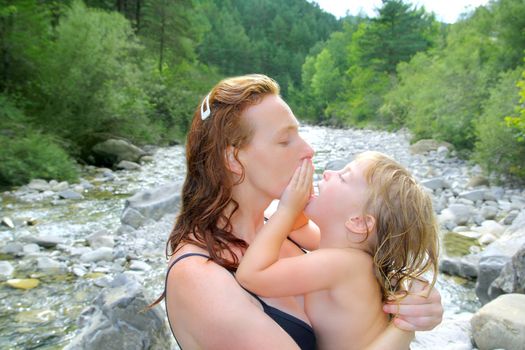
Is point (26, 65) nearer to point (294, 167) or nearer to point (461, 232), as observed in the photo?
point (461, 232)

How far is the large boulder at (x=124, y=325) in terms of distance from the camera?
11.7 feet

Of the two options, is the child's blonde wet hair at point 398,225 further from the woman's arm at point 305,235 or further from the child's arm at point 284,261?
the woman's arm at point 305,235

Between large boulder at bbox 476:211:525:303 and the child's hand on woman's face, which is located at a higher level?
the child's hand on woman's face

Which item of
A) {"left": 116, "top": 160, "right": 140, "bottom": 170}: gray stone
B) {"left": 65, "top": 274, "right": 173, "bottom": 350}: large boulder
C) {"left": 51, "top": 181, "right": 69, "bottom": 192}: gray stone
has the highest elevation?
{"left": 65, "top": 274, "right": 173, "bottom": 350}: large boulder

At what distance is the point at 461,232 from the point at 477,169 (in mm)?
6089

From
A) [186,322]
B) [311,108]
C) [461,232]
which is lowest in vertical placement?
[311,108]

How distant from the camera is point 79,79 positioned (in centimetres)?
1477

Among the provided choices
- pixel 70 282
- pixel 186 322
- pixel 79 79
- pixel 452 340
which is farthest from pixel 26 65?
pixel 186 322

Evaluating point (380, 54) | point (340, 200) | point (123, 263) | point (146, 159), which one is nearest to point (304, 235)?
point (340, 200)

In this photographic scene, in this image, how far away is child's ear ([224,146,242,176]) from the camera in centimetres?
167

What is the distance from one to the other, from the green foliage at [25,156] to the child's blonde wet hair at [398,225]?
10.2m

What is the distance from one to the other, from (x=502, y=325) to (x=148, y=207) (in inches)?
216

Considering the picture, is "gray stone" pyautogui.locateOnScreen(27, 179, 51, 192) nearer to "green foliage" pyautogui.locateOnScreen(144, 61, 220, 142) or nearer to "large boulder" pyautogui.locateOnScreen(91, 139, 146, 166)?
"large boulder" pyautogui.locateOnScreen(91, 139, 146, 166)

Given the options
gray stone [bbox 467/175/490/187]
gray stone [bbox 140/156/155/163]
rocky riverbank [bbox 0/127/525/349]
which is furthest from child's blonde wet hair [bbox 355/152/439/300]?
gray stone [bbox 140/156/155/163]
